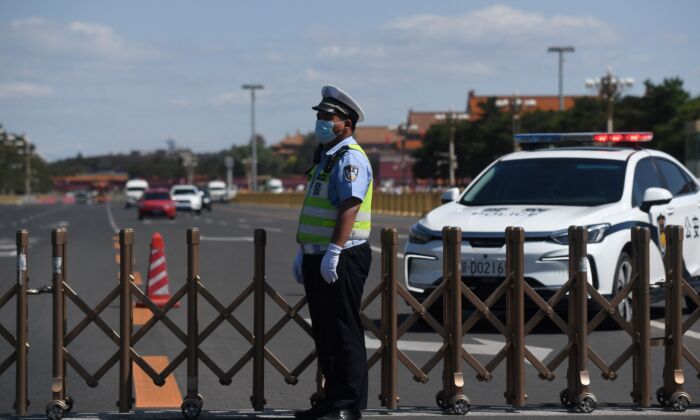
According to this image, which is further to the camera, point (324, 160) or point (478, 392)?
point (478, 392)

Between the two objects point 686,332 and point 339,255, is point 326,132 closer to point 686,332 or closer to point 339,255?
point 339,255

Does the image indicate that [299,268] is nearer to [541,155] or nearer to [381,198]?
[541,155]

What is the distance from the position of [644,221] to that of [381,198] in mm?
50323

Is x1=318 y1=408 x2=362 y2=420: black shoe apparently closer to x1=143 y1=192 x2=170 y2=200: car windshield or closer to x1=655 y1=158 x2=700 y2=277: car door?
x1=655 y1=158 x2=700 y2=277: car door

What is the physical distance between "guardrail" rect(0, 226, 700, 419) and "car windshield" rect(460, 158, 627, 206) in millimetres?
4534

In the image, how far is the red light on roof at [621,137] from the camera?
43.8 ft

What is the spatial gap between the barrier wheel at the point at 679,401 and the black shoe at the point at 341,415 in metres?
1.90

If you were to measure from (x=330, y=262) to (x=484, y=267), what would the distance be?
15.2 ft

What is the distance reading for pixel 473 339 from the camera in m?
11.0

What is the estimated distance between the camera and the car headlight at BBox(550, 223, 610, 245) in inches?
444

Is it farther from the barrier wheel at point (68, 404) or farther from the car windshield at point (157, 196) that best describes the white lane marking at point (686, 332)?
the car windshield at point (157, 196)

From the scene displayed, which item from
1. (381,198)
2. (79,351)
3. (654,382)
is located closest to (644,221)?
(654,382)

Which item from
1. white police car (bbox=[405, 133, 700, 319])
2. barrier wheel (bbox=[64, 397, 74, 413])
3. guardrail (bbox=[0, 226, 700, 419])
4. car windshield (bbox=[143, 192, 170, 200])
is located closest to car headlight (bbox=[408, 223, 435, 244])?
white police car (bbox=[405, 133, 700, 319])

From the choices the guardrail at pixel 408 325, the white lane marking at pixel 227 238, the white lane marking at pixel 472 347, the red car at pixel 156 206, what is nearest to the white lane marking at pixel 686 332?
the white lane marking at pixel 472 347
